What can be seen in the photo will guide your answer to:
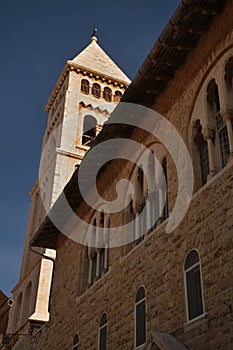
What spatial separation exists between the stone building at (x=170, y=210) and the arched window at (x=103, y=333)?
1.0 inches

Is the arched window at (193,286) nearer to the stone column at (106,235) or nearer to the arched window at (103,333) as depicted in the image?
the arched window at (103,333)

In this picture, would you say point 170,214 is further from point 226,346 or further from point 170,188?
point 226,346

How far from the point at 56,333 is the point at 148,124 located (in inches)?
316

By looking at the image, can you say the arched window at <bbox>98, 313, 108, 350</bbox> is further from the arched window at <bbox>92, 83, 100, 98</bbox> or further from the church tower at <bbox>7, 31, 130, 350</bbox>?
the arched window at <bbox>92, 83, 100, 98</bbox>

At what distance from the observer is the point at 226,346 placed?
21.6 feet

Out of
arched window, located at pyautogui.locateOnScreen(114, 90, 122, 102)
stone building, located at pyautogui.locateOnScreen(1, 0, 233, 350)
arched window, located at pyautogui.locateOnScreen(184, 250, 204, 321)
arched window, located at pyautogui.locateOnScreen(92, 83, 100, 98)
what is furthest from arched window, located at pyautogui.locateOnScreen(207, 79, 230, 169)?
arched window, located at pyautogui.locateOnScreen(114, 90, 122, 102)

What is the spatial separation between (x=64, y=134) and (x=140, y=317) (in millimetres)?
20961

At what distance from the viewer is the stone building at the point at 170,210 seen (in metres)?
7.57

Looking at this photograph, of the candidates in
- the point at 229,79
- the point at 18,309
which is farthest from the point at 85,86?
the point at 229,79

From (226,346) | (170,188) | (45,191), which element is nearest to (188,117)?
(170,188)

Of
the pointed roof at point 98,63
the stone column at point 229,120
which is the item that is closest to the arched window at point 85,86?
Answer: the pointed roof at point 98,63

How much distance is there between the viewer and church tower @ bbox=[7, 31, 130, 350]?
25.7 m

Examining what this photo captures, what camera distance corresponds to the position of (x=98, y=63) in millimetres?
34656

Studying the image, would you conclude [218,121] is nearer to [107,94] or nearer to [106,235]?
[106,235]
